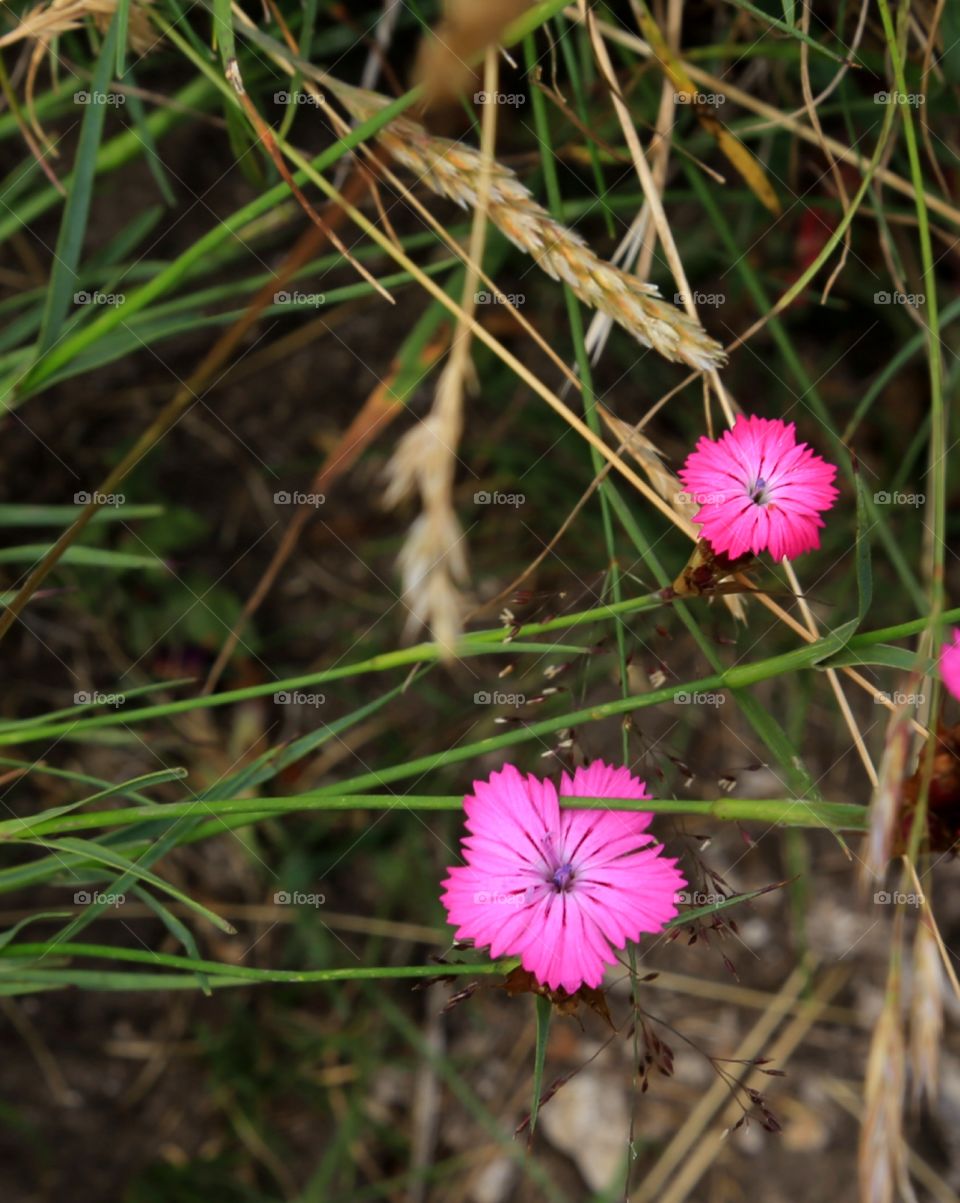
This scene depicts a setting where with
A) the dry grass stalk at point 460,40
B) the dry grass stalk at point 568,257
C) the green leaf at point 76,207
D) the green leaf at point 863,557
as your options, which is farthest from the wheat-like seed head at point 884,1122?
the green leaf at point 76,207

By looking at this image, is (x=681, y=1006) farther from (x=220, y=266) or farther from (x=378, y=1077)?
(x=220, y=266)

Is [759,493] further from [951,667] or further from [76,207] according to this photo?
[76,207]

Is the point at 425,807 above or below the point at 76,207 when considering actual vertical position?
below

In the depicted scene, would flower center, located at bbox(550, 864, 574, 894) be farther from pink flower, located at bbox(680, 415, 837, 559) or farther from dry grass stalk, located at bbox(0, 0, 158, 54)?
dry grass stalk, located at bbox(0, 0, 158, 54)

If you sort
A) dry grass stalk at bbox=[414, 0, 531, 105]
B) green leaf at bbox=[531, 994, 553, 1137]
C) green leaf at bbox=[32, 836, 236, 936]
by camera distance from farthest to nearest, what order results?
1. green leaf at bbox=[32, 836, 236, 936]
2. green leaf at bbox=[531, 994, 553, 1137]
3. dry grass stalk at bbox=[414, 0, 531, 105]

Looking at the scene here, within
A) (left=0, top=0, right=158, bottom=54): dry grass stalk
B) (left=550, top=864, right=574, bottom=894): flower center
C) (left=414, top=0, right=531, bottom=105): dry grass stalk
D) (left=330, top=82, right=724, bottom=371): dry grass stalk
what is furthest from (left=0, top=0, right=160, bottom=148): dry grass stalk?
(left=550, top=864, right=574, bottom=894): flower center

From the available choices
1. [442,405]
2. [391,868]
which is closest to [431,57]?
[442,405]

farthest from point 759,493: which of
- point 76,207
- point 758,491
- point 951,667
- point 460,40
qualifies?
point 76,207
